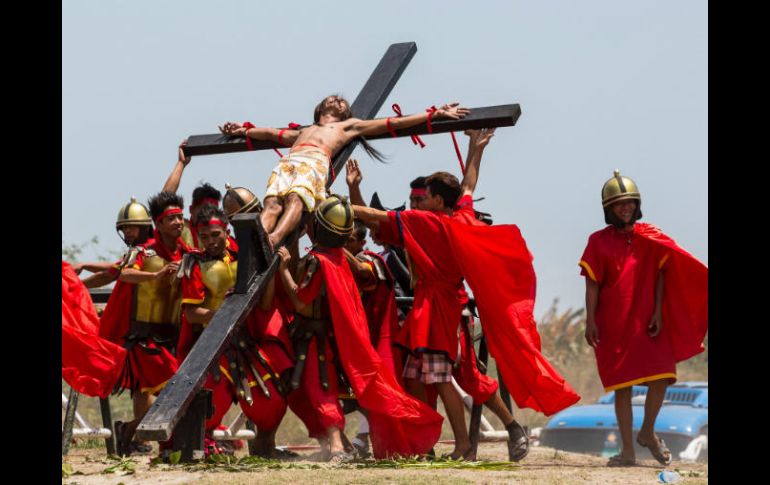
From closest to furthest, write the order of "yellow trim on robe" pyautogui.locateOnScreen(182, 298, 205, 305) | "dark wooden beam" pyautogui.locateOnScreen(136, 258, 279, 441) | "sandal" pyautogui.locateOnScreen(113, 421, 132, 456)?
"dark wooden beam" pyautogui.locateOnScreen(136, 258, 279, 441), "yellow trim on robe" pyautogui.locateOnScreen(182, 298, 205, 305), "sandal" pyautogui.locateOnScreen(113, 421, 132, 456)

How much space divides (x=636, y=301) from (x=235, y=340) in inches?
107

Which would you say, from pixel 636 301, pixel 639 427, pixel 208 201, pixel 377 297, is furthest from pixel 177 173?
pixel 639 427

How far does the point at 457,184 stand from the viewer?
864cm

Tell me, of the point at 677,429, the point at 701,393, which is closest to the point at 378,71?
the point at 677,429

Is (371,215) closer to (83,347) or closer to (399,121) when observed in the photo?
(399,121)

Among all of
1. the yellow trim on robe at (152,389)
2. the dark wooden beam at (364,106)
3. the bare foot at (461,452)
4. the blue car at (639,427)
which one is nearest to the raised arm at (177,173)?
the dark wooden beam at (364,106)

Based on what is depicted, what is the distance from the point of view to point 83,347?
8.31 m

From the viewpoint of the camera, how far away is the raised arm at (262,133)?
9.29 meters

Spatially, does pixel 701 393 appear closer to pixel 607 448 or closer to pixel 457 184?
pixel 607 448

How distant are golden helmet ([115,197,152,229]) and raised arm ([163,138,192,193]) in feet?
0.83

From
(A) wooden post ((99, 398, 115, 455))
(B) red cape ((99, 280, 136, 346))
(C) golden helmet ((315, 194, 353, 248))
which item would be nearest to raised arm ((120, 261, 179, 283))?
(B) red cape ((99, 280, 136, 346))

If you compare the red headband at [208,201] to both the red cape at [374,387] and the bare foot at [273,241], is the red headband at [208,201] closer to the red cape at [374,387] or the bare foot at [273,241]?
the bare foot at [273,241]

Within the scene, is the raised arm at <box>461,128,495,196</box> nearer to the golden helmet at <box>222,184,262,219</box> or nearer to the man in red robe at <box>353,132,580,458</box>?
the man in red robe at <box>353,132,580,458</box>

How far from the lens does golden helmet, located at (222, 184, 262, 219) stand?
8734 millimetres
